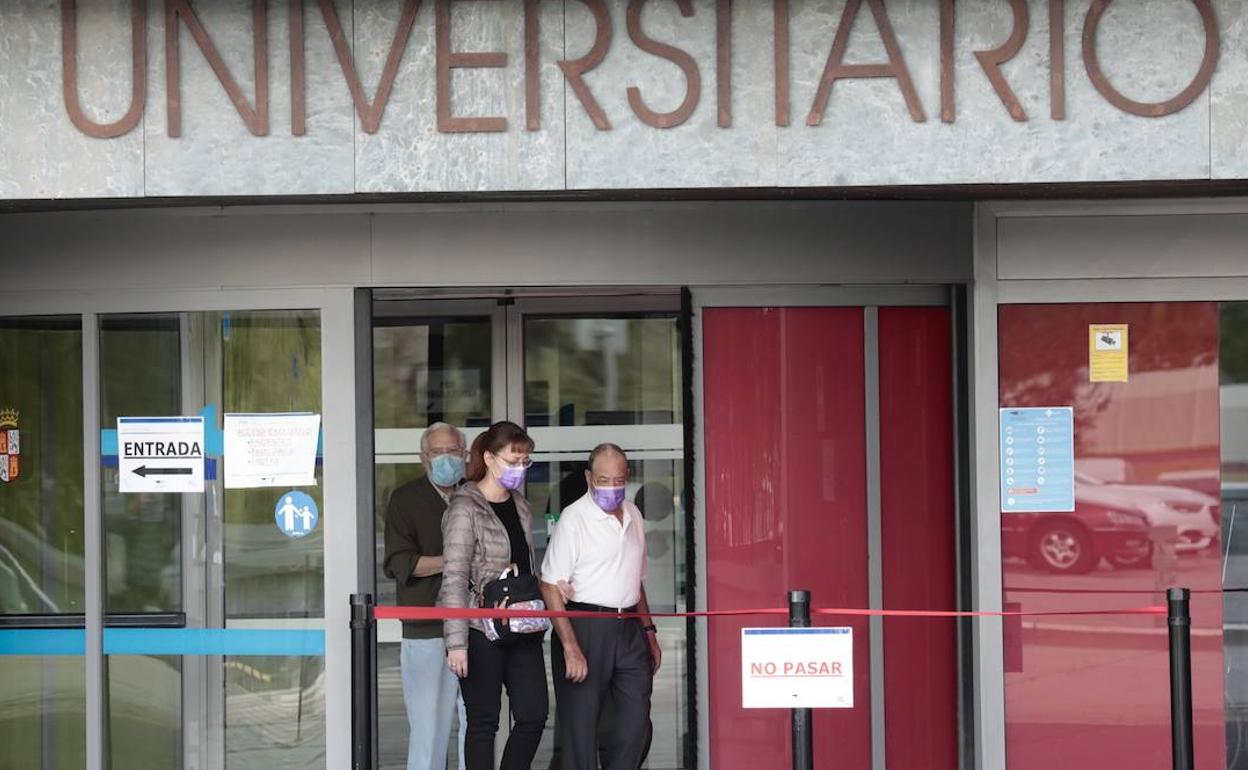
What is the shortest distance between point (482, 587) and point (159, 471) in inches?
64.5

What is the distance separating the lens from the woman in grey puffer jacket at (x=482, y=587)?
22.3 ft

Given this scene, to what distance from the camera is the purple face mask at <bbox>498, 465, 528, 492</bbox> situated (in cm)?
690

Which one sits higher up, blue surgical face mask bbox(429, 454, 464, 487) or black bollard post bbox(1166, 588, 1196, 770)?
blue surgical face mask bbox(429, 454, 464, 487)

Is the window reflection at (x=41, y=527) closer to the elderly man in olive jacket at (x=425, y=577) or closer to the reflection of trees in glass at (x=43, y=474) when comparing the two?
the reflection of trees in glass at (x=43, y=474)

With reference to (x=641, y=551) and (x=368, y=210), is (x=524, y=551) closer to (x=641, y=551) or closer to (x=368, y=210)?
(x=641, y=551)

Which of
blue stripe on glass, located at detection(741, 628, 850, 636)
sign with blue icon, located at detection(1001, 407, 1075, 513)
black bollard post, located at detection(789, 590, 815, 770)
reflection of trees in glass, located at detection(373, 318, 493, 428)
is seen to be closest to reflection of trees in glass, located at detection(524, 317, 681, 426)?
reflection of trees in glass, located at detection(373, 318, 493, 428)

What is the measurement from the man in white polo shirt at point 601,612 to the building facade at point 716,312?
62 centimetres

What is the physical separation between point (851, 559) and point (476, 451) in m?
1.84

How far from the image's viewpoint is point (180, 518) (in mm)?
7434

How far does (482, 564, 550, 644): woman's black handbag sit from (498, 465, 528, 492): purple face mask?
353 millimetres

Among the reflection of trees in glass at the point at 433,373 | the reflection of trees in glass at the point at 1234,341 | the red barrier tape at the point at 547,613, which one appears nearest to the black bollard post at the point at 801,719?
the red barrier tape at the point at 547,613

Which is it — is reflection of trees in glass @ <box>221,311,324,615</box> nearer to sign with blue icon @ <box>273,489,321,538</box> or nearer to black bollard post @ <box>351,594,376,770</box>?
sign with blue icon @ <box>273,489,321,538</box>

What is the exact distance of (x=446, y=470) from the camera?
7457 mm

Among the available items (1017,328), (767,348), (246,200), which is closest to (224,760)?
(246,200)
